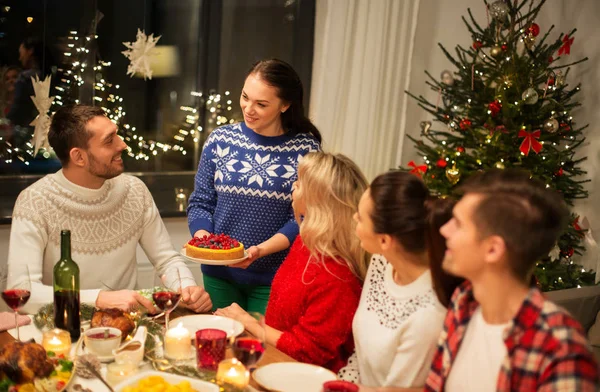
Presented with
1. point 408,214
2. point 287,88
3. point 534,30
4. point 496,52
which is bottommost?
point 408,214

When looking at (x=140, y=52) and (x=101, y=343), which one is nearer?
(x=101, y=343)

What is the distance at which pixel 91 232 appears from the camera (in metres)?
2.78

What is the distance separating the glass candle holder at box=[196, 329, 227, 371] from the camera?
6.37ft

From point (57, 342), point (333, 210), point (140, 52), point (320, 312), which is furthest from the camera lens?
point (140, 52)

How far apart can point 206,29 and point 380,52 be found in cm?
119

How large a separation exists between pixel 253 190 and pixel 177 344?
1115 mm

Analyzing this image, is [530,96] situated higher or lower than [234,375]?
higher

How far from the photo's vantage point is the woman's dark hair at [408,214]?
1.90m

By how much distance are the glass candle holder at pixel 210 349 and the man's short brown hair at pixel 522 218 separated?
2.57ft

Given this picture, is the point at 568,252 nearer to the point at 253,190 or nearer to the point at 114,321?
the point at 253,190

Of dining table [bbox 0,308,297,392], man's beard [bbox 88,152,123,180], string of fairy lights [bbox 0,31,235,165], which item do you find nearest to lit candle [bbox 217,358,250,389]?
dining table [bbox 0,308,297,392]

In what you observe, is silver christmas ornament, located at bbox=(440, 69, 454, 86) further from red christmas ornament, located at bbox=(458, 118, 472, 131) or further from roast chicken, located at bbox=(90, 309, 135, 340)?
roast chicken, located at bbox=(90, 309, 135, 340)

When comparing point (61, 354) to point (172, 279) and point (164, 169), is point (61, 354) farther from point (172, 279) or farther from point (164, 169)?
point (164, 169)

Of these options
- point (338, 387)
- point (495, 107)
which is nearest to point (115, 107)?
point (495, 107)
